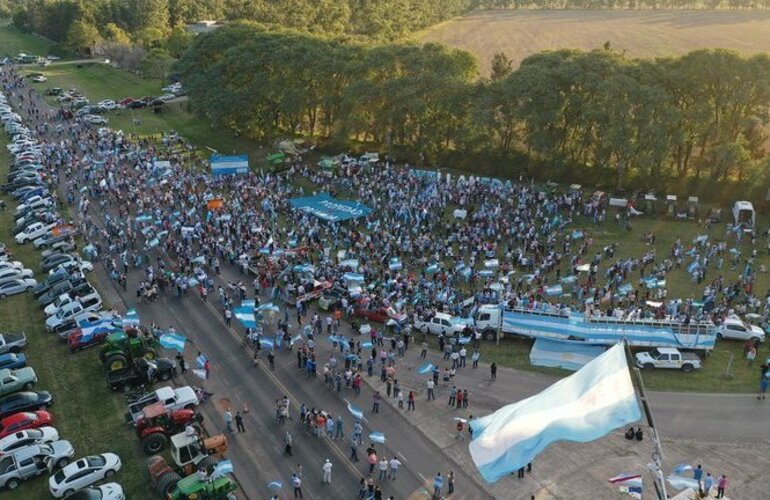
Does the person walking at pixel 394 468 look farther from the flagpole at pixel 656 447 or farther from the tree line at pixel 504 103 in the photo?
the tree line at pixel 504 103

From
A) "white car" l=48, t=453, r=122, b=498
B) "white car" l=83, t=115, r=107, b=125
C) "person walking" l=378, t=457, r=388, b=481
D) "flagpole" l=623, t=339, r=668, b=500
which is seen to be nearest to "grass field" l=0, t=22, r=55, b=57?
"white car" l=83, t=115, r=107, b=125

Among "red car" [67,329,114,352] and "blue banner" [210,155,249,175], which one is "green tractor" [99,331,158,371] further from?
"blue banner" [210,155,249,175]

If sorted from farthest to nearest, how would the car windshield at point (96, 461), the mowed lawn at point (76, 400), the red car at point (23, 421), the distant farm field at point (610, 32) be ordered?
the distant farm field at point (610, 32) < the red car at point (23, 421) < the mowed lawn at point (76, 400) < the car windshield at point (96, 461)

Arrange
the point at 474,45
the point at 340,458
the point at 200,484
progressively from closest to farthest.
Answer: the point at 200,484 < the point at 340,458 < the point at 474,45

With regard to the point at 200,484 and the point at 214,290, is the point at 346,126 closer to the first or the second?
the point at 214,290

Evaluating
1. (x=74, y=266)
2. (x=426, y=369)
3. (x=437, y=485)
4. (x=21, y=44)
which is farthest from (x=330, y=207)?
(x=21, y=44)

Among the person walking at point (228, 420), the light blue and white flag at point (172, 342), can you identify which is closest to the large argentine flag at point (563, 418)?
the person walking at point (228, 420)

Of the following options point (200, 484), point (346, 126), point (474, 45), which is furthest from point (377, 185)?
point (474, 45)
